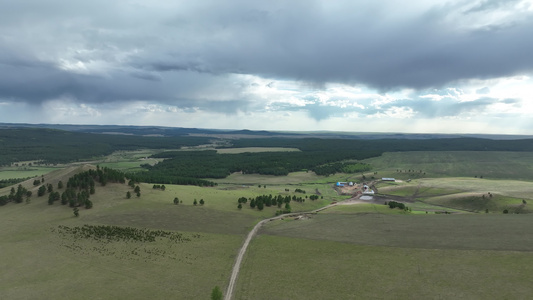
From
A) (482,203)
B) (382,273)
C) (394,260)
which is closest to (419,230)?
(394,260)

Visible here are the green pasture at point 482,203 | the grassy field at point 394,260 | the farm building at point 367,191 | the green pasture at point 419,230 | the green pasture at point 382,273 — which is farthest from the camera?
the farm building at point 367,191

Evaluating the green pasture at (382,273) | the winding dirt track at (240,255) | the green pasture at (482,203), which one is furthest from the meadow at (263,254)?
the green pasture at (482,203)

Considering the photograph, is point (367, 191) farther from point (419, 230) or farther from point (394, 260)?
point (394, 260)

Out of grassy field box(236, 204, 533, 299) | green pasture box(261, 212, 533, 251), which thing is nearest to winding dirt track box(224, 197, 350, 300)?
grassy field box(236, 204, 533, 299)

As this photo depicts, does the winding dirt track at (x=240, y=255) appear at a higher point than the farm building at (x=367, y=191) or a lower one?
higher

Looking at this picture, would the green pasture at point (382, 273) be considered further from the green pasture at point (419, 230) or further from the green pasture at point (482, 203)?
the green pasture at point (482, 203)

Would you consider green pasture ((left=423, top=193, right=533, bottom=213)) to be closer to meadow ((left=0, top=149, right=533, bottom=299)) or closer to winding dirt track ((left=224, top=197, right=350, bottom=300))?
meadow ((left=0, top=149, right=533, bottom=299))

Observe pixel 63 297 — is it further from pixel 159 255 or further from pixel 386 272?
pixel 386 272

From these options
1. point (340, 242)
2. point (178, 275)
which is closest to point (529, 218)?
point (340, 242)

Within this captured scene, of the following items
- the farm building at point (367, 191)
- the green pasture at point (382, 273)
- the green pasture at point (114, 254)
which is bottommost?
the farm building at point (367, 191)
